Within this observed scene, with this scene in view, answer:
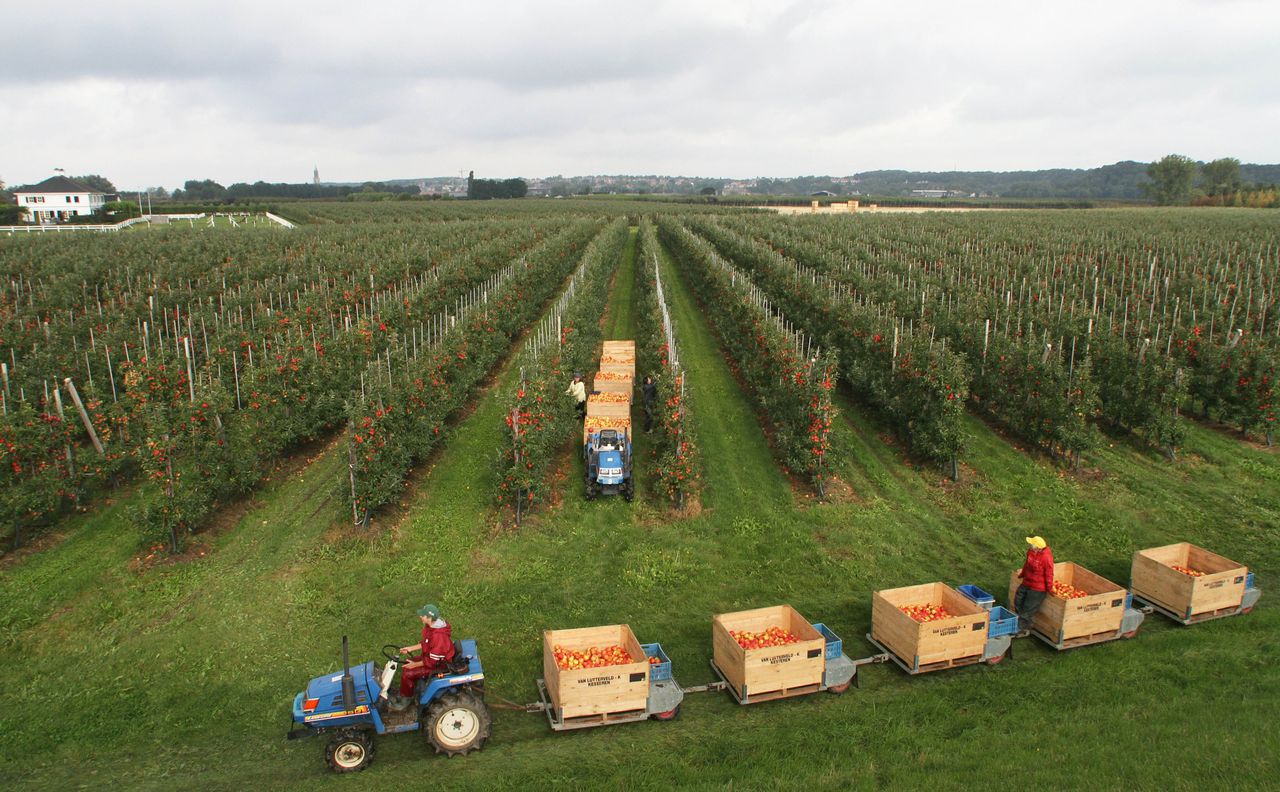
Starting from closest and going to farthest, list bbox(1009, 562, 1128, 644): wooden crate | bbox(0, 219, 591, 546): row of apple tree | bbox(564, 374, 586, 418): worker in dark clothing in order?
bbox(1009, 562, 1128, 644): wooden crate → bbox(0, 219, 591, 546): row of apple tree → bbox(564, 374, 586, 418): worker in dark clothing

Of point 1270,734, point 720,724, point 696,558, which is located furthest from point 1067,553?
point 720,724

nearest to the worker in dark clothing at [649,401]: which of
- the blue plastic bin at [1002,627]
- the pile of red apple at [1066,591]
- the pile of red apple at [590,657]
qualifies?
the pile of red apple at [590,657]

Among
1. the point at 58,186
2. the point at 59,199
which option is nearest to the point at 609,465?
the point at 59,199

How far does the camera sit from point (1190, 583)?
11094 millimetres

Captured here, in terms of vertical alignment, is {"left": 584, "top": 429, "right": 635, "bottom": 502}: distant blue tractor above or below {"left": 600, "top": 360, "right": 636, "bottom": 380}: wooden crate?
below

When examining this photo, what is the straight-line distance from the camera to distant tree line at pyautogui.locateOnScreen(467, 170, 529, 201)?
508 ft

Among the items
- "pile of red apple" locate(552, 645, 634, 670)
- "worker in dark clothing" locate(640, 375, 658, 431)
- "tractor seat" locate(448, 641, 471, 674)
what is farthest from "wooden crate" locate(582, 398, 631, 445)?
"tractor seat" locate(448, 641, 471, 674)

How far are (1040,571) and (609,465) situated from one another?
26.8 ft

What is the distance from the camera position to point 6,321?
23281mm

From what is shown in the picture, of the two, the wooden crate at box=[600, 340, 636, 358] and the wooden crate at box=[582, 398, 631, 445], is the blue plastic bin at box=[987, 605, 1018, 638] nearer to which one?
the wooden crate at box=[582, 398, 631, 445]

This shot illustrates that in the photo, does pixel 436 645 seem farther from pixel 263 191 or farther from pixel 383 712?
pixel 263 191

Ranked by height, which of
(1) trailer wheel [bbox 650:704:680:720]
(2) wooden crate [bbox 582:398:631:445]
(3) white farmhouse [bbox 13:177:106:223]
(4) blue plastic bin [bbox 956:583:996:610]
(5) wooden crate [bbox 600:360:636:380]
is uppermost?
(3) white farmhouse [bbox 13:177:106:223]

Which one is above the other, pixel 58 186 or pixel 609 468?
pixel 58 186

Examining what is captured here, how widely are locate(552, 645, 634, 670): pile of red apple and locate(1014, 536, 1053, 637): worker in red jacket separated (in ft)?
17.7
